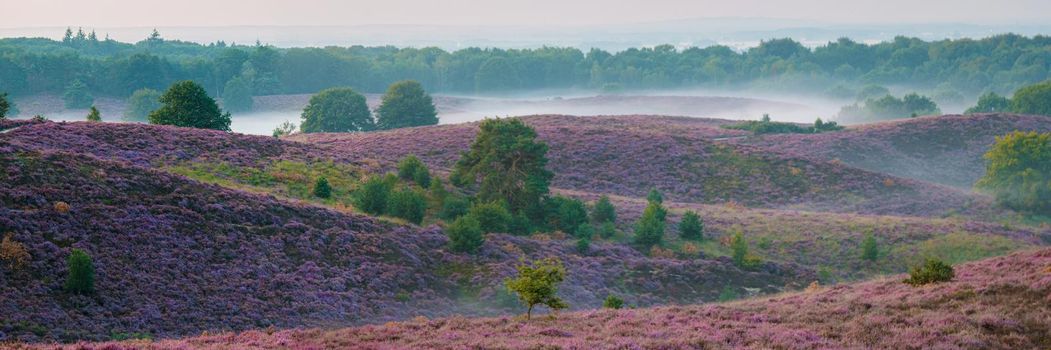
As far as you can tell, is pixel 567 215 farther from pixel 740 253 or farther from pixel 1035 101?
pixel 1035 101

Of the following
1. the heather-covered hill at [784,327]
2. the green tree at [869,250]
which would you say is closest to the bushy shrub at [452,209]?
the heather-covered hill at [784,327]

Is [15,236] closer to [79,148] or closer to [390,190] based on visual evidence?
[79,148]

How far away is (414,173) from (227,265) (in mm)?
24602

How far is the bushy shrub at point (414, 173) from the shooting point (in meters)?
60.1

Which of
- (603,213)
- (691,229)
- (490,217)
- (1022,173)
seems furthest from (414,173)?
(1022,173)

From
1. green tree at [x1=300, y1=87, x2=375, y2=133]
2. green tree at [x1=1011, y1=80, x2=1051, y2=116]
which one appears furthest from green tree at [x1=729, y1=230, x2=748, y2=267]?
green tree at [x1=1011, y1=80, x2=1051, y2=116]

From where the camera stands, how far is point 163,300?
1282 inches

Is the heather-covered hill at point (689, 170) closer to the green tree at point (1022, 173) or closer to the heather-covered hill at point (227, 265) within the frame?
the green tree at point (1022, 173)

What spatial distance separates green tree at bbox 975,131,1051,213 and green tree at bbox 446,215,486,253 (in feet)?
171

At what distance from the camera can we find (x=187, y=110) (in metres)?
67.7

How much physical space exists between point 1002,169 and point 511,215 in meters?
49.4

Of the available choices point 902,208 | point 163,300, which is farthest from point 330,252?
point 902,208

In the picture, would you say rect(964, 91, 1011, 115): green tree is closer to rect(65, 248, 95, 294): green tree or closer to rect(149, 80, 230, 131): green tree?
rect(149, 80, 230, 131): green tree

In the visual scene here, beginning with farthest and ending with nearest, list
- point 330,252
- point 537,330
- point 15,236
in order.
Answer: point 330,252 < point 15,236 < point 537,330
